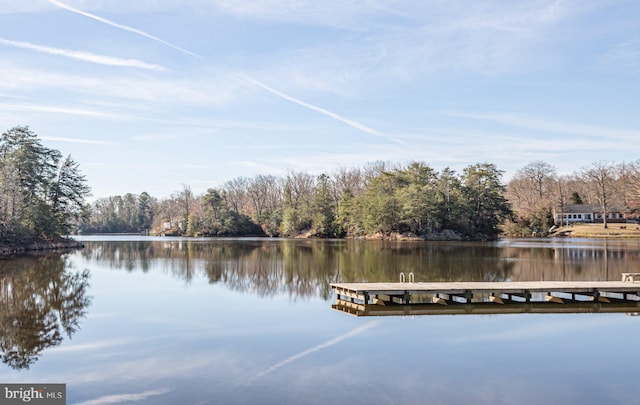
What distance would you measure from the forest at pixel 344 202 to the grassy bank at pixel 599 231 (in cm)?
259

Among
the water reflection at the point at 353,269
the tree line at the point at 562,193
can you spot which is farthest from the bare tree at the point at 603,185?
the water reflection at the point at 353,269

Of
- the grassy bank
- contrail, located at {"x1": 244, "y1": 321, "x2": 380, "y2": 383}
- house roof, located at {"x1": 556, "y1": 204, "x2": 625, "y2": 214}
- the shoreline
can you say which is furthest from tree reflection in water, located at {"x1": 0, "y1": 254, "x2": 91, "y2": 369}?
house roof, located at {"x1": 556, "y1": 204, "x2": 625, "y2": 214}

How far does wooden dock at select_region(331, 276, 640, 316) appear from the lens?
1712cm

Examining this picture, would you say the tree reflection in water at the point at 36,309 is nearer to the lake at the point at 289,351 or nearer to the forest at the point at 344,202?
the lake at the point at 289,351

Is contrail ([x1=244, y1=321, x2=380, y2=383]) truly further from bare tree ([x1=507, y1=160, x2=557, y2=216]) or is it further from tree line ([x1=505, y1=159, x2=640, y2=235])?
bare tree ([x1=507, y1=160, x2=557, y2=216])

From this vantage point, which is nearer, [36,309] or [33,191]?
[36,309]

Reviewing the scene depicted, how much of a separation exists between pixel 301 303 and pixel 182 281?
29.3 feet

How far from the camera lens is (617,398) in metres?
9.09

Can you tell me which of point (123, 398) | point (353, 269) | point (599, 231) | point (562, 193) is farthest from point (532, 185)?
point (123, 398)

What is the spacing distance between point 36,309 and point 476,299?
14.4m

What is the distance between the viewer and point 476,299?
19.2m

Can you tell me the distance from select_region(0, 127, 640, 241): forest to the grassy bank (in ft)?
8.51

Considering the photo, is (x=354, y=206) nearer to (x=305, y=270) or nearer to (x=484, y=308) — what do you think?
(x=305, y=270)

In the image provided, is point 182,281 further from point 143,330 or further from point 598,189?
point 598,189
